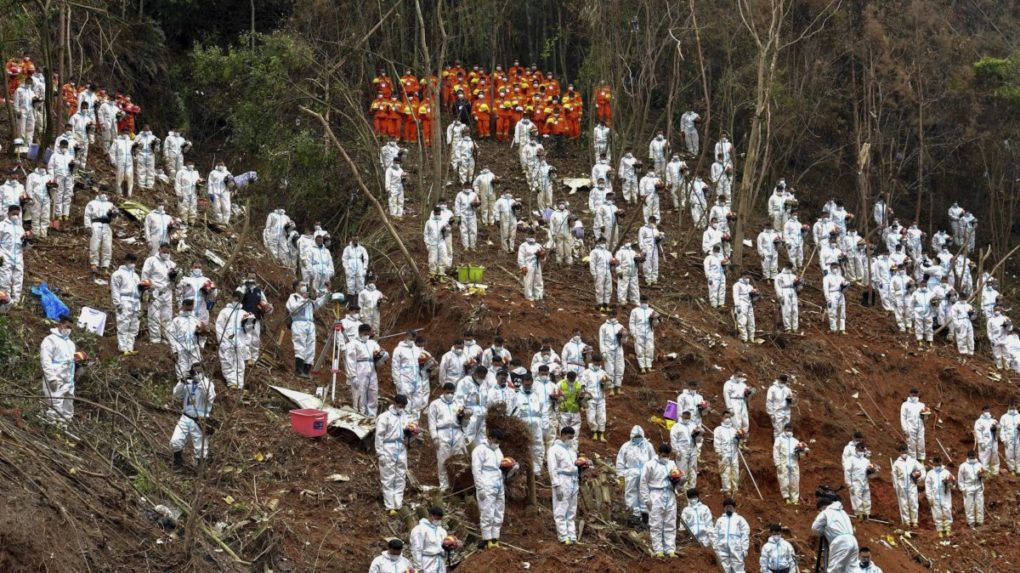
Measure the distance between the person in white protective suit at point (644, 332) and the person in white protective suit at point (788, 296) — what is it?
3858 millimetres

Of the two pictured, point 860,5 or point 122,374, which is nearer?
point 122,374

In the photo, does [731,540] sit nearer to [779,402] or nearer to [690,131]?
[779,402]

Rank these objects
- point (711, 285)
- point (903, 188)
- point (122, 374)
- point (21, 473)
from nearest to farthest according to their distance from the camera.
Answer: point (21, 473)
point (122, 374)
point (711, 285)
point (903, 188)

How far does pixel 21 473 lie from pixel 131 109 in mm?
16008

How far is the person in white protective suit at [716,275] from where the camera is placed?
87.5 ft

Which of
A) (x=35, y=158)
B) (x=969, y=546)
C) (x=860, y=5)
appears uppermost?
(x=860, y=5)

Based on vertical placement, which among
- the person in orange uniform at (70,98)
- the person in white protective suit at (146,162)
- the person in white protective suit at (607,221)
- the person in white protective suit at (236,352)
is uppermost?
the person in orange uniform at (70,98)

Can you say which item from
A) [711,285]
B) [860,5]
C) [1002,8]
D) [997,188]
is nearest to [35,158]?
[711,285]

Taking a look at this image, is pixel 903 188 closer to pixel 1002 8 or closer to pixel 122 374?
pixel 1002 8

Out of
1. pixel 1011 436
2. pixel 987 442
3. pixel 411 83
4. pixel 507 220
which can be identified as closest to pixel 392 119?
pixel 411 83

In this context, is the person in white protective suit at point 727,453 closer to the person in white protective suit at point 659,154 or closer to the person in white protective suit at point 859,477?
the person in white protective suit at point 859,477

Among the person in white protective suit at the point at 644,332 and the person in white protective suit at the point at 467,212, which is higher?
the person in white protective suit at the point at 467,212

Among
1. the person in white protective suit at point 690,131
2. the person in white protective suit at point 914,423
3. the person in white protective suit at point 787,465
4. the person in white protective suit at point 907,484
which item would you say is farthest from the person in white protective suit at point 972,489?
the person in white protective suit at point 690,131

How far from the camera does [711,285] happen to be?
26.9m
